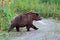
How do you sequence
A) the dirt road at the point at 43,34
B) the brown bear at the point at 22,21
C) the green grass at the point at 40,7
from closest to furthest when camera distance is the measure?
the dirt road at the point at 43,34 < the brown bear at the point at 22,21 < the green grass at the point at 40,7

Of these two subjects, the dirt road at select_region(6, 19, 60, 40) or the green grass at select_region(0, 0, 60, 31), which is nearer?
the dirt road at select_region(6, 19, 60, 40)

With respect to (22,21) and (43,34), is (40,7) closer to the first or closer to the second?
(22,21)

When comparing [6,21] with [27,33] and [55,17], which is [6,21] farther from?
[55,17]

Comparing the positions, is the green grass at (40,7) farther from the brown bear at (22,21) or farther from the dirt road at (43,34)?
the dirt road at (43,34)

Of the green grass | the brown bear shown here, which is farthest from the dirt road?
the green grass

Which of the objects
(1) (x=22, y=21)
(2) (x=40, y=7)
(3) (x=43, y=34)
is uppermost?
(1) (x=22, y=21)

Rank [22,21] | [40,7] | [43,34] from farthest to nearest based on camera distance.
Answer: [40,7], [22,21], [43,34]

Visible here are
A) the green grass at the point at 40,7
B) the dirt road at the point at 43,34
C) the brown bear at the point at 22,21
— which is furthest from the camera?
the green grass at the point at 40,7

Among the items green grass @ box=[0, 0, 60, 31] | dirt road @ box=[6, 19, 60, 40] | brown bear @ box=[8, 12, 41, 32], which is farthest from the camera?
green grass @ box=[0, 0, 60, 31]

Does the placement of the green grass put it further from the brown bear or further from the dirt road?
the dirt road

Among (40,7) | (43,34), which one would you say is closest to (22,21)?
(43,34)

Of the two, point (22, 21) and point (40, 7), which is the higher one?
point (22, 21)

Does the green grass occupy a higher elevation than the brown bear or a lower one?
lower

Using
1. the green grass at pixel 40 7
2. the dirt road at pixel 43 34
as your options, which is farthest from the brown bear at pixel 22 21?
the green grass at pixel 40 7
